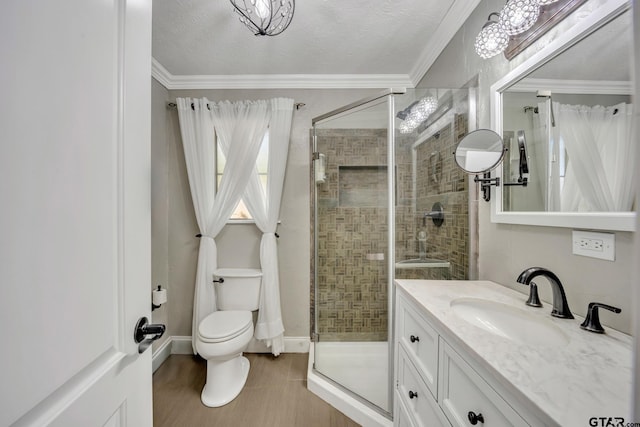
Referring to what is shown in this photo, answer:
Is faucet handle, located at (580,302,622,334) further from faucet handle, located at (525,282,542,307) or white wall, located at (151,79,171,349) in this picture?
white wall, located at (151,79,171,349)

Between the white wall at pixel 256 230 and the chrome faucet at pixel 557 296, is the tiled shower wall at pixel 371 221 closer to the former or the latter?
the white wall at pixel 256 230

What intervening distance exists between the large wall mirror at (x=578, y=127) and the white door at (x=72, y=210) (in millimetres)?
1345

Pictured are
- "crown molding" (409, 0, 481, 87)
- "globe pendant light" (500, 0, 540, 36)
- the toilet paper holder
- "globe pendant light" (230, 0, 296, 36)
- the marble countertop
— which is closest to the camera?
the marble countertop

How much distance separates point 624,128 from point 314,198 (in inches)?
66.4

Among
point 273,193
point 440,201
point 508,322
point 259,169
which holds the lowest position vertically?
point 508,322

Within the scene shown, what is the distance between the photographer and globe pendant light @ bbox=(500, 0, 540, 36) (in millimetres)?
917

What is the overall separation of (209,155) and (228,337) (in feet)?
4.88

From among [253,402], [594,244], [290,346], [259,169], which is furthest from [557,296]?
[259,169]

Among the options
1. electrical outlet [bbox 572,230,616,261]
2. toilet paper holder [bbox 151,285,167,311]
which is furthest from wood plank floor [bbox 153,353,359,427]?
electrical outlet [bbox 572,230,616,261]

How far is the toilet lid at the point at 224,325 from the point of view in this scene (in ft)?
5.07

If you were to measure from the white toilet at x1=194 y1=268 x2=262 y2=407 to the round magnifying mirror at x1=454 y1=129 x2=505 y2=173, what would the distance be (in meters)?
1.72

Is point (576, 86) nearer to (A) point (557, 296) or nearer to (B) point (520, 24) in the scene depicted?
(B) point (520, 24)

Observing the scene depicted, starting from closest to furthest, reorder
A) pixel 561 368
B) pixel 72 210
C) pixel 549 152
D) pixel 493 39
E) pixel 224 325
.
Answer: pixel 72 210 < pixel 561 368 < pixel 549 152 < pixel 493 39 < pixel 224 325

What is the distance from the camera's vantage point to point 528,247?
1.02 m
